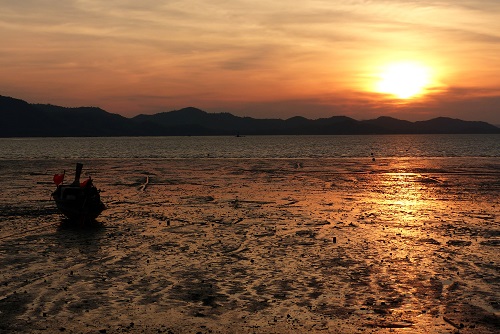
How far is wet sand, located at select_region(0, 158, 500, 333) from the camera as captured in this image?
1418 centimetres

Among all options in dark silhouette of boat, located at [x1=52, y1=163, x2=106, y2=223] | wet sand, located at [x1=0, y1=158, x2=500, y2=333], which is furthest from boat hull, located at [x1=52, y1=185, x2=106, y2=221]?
wet sand, located at [x1=0, y1=158, x2=500, y2=333]

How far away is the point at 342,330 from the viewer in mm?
13383

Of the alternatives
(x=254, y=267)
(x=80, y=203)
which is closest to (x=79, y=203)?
(x=80, y=203)

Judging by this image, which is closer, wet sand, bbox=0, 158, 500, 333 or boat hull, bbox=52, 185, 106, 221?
wet sand, bbox=0, 158, 500, 333

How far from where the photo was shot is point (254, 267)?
1953 cm

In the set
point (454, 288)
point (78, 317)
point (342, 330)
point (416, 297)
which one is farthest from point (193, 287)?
point (454, 288)

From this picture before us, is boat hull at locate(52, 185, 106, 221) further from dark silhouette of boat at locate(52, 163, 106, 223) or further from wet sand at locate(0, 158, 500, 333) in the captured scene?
wet sand at locate(0, 158, 500, 333)

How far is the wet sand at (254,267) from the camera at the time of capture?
14180 millimetres

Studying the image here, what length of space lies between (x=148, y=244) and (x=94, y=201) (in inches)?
299

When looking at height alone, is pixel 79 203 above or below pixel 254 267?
above

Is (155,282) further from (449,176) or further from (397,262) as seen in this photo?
(449,176)

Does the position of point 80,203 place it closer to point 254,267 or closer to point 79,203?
point 79,203

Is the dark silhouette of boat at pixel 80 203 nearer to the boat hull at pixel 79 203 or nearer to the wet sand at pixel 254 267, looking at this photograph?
the boat hull at pixel 79 203

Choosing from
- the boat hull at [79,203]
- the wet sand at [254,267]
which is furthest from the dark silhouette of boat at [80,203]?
the wet sand at [254,267]
